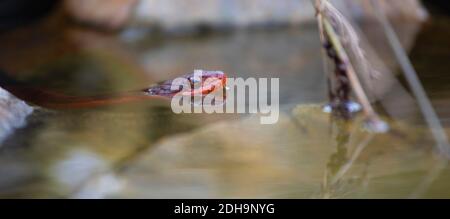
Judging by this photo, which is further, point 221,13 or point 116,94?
point 221,13

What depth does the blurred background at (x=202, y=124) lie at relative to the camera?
1.03m

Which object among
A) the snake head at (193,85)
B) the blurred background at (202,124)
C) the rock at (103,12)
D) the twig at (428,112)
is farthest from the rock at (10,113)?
the rock at (103,12)

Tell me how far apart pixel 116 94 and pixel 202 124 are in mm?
290

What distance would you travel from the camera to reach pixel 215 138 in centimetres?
121

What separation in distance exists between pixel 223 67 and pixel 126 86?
279 millimetres

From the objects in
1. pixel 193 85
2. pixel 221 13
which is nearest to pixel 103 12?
pixel 221 13

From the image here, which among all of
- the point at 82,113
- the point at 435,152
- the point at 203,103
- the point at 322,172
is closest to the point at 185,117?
the point at 203,103

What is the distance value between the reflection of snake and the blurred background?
43 millimetres

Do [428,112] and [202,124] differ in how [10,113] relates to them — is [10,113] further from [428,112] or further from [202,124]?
[428,112]

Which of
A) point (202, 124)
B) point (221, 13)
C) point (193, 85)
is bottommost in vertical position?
point (202, 124)

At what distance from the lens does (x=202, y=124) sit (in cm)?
127

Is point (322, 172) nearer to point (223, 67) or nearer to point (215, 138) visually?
point (215, 138)

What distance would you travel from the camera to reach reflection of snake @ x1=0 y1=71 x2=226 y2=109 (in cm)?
139
